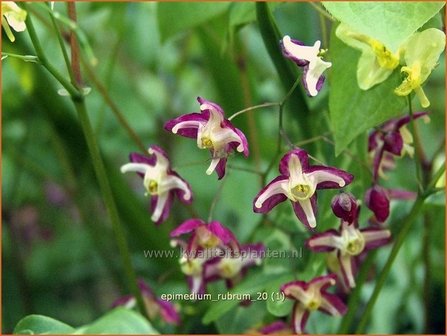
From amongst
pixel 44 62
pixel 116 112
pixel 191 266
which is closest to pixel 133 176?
pixel 116 112

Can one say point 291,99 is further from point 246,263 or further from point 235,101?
point 235,101

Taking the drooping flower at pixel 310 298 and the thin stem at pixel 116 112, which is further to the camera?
the thin stem at pixel 116 112

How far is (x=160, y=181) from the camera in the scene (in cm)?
67

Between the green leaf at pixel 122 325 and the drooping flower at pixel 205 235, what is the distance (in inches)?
4.2

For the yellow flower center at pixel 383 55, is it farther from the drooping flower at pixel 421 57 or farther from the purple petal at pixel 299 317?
the purple petal at pixel 299 317

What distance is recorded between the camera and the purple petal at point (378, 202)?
2.15ft

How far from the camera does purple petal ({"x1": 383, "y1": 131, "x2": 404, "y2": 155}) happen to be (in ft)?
2.19

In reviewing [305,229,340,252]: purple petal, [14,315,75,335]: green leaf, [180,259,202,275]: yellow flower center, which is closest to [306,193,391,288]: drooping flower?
[305,229,340,252]: purple petal

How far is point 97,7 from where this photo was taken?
100 cm

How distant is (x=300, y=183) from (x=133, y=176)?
0.96 metres

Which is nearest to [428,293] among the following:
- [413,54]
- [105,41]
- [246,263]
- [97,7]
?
[246,263]

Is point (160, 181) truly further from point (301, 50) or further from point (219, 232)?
point (301, 50)

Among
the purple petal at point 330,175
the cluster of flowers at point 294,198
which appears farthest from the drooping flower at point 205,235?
the purple petal at point 330,175

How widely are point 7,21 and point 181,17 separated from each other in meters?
0.23
